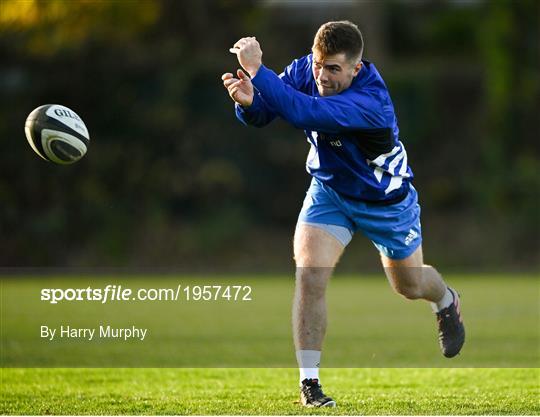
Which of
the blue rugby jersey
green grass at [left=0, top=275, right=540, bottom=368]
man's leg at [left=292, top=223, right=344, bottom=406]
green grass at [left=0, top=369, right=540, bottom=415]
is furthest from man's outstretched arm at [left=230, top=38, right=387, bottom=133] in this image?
green grass at [left=0, top=275, right=540, bottom=368]

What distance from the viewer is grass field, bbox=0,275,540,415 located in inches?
207

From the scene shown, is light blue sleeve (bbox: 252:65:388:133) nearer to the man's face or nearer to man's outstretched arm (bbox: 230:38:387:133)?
man's outstretched arm (bbox: 230:38:387:133)

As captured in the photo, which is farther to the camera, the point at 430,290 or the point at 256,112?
the point at 430,290

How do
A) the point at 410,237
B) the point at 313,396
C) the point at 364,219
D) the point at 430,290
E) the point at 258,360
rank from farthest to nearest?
the point at 258,360 < the point at 430,290 < the point at 410,237 < the point at 364,219 < the point at 313,396

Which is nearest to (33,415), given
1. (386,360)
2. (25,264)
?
(386,360)

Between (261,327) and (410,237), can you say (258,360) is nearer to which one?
(410,237)

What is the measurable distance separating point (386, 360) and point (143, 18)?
14012mm

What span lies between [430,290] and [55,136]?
2249mm

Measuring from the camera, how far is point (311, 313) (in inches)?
203

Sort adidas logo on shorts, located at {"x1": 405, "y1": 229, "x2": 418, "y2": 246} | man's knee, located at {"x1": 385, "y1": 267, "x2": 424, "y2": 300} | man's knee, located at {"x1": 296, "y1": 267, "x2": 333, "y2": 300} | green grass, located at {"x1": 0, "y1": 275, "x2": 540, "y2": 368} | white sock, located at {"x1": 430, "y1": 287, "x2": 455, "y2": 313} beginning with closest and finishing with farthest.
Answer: man's knee, located at {"x1": 296, "y1": 267, "x2": 333, "y2": 300} < adidas logo on shorts, located at {"x1": 405, "y1": 229, "x2": 418, "y2": 246} < man's knee, located at {"x1": 385, "y1": 267, "x2": 424, "y2": 300} < white sock, located at {"x1": 430, "y1": 287, "x2": 455, "y2": 313} < green grass, located at {"x1": 0, "y1": 275, "x2": 540, "y2": 368}

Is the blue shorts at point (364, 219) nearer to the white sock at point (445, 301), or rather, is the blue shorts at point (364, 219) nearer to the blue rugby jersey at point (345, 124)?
the blue rugby jersey at point (345, 124)

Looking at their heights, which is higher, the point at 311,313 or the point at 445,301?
the point at 445,301

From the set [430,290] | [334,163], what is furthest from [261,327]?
[334,163]

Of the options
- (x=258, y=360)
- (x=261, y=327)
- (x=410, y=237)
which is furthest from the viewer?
(x=261, y=327)
